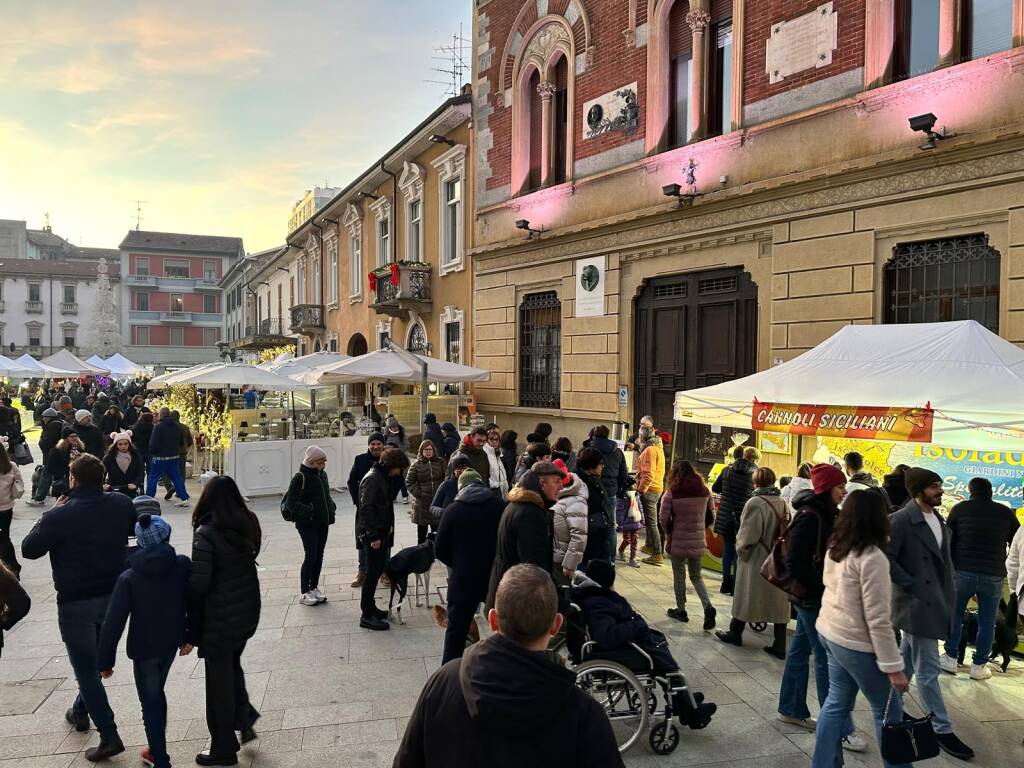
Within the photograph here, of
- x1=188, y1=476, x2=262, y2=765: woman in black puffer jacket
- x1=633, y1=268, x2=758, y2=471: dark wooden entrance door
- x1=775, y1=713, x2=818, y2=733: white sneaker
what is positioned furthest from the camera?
x1=633, y1=268, x2=758, y2=471: dark wooden entrance door

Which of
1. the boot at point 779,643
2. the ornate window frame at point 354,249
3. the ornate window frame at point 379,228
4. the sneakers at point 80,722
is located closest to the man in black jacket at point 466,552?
the sneakers at point 80,722

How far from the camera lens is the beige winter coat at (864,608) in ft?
11.6

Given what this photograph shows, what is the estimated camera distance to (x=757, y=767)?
4.12 metres

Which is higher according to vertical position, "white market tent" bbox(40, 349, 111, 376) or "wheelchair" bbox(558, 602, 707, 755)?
"white market tent" bbox(40, 349, 111, 376)

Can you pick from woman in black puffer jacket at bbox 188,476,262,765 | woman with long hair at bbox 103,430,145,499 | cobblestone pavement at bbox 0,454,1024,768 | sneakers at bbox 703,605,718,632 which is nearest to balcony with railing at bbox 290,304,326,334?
woman with long hair at bbox 103,430,145,499

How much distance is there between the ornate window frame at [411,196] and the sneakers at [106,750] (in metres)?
19.2

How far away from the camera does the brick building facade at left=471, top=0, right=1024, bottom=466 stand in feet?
29.6

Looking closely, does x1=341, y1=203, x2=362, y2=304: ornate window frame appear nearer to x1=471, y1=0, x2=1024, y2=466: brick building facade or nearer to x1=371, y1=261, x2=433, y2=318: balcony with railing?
x1=371, y1=261, x2=433, y2=318: balcony with railing

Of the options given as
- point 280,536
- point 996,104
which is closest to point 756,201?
point 996,104

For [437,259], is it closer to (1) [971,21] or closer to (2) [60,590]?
(1) [971,21]

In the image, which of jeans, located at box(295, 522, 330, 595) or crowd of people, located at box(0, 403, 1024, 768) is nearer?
crowd of people, located at box(0, 403, 1024, 768)

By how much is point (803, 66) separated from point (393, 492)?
9.32 meters

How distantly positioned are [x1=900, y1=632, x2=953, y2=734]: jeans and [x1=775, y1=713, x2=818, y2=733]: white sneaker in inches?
28.4

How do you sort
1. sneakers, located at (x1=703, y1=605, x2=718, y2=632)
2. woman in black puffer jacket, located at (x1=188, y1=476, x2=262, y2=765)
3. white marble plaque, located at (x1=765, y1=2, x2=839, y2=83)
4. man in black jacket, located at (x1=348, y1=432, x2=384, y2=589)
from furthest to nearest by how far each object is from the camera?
white marble plaque, located at (x1=765, y1=2, x2=839, y2=83) < man in black jacket, located at (x1=348, y1=432, x2=384, y2=589) < sneakers, located at (x1=703, y1=605, x2=718, y2=632) < woman in black puffer jacket, located at (x1=188, y1=476, x2=262, y2=765)
